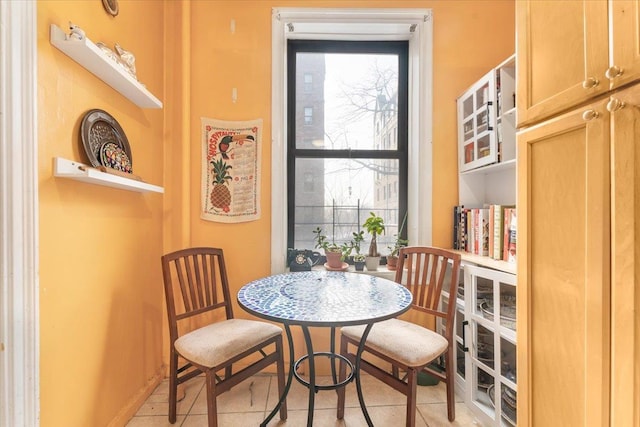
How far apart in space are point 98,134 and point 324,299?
1.33m

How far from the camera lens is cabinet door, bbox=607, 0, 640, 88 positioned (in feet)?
2.34

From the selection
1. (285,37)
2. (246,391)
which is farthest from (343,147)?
(246,391)

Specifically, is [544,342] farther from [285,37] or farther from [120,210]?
[285,37]

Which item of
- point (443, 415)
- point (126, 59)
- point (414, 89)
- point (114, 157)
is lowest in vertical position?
point (443, 415)

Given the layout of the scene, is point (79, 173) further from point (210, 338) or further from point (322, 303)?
point (322, 303)

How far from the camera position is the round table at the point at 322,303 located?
1.04m

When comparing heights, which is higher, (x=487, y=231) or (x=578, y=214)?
(x=578, y=214)

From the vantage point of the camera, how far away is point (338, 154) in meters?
2.24

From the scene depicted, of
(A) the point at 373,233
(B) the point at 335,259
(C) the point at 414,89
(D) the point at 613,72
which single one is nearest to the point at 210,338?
(B) the point at 335,259

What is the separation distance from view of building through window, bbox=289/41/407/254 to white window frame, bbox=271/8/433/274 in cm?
21

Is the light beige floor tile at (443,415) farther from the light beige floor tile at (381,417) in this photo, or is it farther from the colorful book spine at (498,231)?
the colorful book spine at (498,231)

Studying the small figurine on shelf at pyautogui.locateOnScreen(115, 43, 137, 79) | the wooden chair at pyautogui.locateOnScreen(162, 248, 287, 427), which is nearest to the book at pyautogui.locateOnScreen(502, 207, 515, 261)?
the wooden chair at pyautogui.locateOnScreen(162, 248, 287, 427)

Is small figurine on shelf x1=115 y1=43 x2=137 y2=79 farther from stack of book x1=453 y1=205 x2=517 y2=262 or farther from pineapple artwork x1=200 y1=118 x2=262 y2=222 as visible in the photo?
stack of book x1=453 y1=205 x2=517 y2=262

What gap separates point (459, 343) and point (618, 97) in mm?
1511
